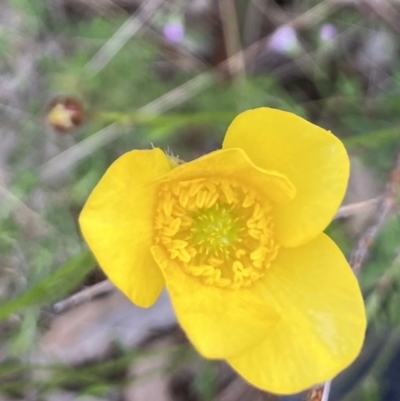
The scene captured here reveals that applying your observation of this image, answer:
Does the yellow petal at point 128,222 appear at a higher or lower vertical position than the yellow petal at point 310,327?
higher

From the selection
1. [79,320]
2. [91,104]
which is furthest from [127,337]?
[91,104]

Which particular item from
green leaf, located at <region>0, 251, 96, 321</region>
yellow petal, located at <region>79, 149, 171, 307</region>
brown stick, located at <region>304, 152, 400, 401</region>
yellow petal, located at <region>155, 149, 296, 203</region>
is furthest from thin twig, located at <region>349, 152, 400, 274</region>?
green leaf, located at <region>0, 251, 96, 321</region>

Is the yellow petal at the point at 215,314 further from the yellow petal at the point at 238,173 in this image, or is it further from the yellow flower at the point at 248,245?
the yellow petal at the point at 238,173

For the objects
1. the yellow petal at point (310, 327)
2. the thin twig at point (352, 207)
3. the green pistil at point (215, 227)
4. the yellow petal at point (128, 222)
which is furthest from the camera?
the thin twig at point (352, 207)

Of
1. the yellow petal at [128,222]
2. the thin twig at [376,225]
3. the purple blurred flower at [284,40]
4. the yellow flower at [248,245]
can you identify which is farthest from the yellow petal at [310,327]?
the purple blurred flower at [284,40]

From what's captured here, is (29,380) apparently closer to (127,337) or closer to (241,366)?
(127,337)

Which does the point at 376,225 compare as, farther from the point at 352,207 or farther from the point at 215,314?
the point at 215,314

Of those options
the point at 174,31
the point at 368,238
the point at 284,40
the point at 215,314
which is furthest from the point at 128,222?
the point at 284,40
